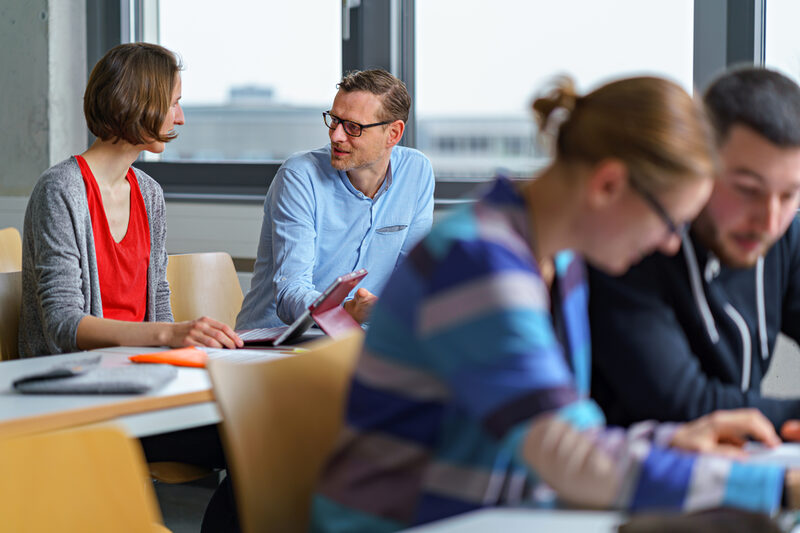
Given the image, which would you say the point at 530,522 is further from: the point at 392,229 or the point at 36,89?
the point at 36,89

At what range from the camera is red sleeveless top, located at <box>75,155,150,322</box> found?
251 cm

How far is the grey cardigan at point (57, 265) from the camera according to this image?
2.29 metres

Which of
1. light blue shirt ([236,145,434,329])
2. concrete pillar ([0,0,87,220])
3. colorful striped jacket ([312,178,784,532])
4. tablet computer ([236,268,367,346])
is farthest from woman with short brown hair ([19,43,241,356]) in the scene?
concrete pillar ([0,0,87,220])

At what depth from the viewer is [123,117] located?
250 centimetres

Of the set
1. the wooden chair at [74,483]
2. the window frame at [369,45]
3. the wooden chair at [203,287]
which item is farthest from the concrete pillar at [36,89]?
the wooden chair at [74,483]

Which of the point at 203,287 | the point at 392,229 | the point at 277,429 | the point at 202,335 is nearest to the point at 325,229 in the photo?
the point at 392,229

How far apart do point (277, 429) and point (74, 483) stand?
1.05 feet

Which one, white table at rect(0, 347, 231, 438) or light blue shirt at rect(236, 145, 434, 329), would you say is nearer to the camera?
white table at rect(0, 347, 231, 438)

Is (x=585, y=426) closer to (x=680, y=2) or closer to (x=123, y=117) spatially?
(x=123, y=117)

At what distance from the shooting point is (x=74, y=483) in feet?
3.66

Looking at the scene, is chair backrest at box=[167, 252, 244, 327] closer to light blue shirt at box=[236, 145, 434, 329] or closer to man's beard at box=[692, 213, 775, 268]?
light blue shirt at box=[236, 145, 434, 329]

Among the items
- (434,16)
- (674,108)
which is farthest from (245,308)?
(674,108)

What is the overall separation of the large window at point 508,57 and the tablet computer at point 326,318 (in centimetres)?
122

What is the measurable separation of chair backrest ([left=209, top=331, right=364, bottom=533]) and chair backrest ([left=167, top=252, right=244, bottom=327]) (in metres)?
1.50
